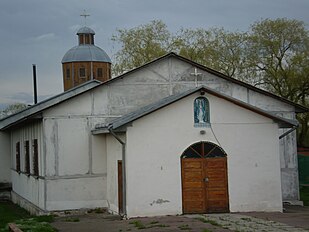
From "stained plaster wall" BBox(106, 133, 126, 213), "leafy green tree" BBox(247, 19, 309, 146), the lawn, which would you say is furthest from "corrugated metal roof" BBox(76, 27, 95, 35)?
"stained plaster wall" BBox(106, 133, 126, 213)

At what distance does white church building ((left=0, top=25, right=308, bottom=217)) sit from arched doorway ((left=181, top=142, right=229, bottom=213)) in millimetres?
32

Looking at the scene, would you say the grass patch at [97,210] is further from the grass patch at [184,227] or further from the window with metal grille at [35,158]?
the grass patch at [184,227]

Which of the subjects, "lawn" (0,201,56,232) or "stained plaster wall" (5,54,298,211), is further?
"stained plaster wall" (5,54,298,211)

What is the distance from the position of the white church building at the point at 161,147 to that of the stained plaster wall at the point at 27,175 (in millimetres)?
146

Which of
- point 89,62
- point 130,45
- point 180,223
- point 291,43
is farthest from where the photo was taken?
point 89,62

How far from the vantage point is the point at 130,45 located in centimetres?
4728

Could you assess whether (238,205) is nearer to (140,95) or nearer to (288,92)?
(140,95)

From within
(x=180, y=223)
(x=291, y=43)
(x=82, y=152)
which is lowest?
(x=180, y=223)

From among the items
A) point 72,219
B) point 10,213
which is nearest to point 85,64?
point 10,213

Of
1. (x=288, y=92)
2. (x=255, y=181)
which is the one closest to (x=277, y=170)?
(x=255, y=181)

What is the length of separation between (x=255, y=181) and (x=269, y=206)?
37.4 inches

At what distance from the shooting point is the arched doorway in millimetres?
20375

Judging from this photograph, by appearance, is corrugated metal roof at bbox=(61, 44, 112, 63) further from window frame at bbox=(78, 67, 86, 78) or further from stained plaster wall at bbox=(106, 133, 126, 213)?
stained plaster wall at bbox=(106, 133, 126, 213)

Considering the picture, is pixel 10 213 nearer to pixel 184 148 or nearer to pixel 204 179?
pixel 184 148
